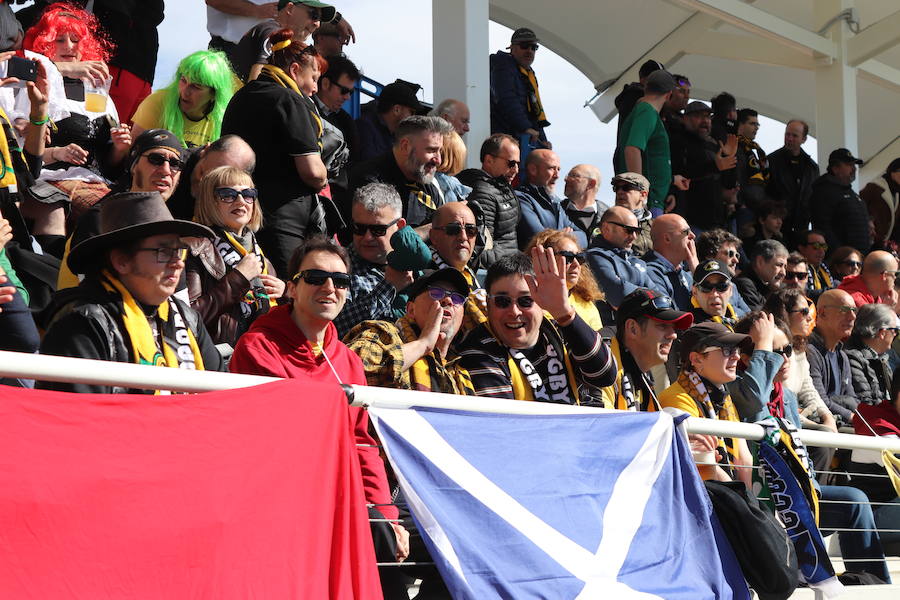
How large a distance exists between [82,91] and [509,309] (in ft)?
8.62

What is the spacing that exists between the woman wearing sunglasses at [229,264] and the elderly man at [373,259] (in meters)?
0.52

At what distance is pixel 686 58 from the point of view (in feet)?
50.4

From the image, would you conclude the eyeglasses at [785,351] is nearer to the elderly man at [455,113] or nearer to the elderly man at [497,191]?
the elderly man at [497,191]

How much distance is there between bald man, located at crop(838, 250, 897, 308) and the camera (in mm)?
10844

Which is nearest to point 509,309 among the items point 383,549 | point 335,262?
point 335,262

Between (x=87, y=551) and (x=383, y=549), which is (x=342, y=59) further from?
(x=87, y=551)

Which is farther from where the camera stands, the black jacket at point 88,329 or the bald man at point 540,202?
the bald man at point 540,202

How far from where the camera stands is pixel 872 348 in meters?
9.43

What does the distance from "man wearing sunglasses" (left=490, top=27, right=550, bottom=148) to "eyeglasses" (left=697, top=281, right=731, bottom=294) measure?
275cm

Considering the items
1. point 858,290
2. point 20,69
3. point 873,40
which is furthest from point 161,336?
point 873,40

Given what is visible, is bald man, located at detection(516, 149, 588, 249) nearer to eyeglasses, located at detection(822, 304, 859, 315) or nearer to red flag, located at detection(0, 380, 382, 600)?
eyeglasses, located at detection(822, 304, 859, 315)

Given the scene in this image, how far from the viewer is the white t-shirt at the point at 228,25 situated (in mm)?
7961

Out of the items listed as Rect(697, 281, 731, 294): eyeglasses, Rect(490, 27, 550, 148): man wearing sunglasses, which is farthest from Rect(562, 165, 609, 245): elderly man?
Rect(490, 27, 550, 148): man wearing sunglasses

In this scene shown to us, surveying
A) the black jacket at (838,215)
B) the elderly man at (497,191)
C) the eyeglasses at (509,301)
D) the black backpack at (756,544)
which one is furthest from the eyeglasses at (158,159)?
the black jacket at (838,215)
